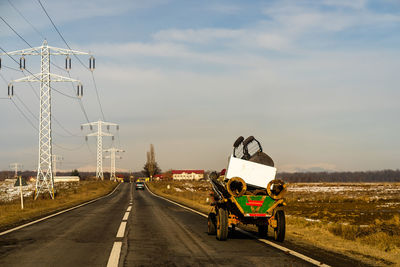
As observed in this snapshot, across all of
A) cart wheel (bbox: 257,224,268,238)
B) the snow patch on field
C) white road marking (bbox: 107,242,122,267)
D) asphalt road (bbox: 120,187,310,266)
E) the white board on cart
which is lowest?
the snow patch on field

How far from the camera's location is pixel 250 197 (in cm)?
1034

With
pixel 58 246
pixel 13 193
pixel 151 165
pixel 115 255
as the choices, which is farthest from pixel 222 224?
pixel 151 165

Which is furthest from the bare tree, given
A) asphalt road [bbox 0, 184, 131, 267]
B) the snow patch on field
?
asphalt road [bbox 0, 184, 131, 267]

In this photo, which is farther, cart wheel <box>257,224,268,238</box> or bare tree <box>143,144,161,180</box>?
bare tree <box>143,144,161,180</box>

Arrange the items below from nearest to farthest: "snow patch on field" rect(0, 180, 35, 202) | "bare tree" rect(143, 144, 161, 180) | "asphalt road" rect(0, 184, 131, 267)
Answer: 1. "asphalt road" rect(0, 184, 131, 267)
2. "snow patch on field" rect(0, 180, 35, 202)
3. "bare tree" rect(143, 144, 161, 180)

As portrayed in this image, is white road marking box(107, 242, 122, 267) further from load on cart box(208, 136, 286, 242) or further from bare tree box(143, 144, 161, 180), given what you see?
bare tree box(143, 144, 161, 180)

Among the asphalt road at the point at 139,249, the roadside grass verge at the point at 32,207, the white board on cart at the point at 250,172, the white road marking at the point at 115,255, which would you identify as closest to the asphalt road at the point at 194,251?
the asphalt road at the point at 139,249

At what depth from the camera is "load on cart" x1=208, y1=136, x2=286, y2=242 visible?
10289mm

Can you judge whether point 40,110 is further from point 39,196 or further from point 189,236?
point 189,236

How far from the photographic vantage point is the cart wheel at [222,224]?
33.8 feet

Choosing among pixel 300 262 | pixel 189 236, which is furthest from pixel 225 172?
pixel 300 262

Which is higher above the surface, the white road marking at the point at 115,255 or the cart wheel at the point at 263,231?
the white road marking at the point at 115,255

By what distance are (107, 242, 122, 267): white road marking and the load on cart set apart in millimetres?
2713

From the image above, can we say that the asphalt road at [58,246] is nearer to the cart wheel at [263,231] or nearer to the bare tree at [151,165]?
the cart wheel at [263,231]
